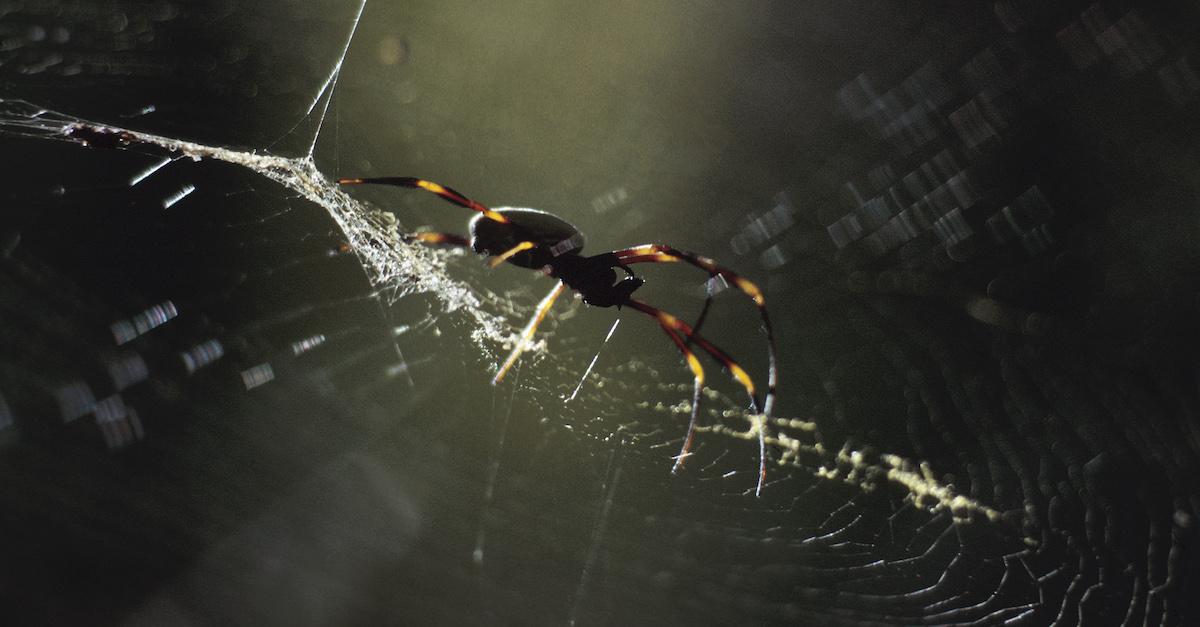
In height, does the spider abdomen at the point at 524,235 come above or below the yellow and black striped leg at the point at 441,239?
below

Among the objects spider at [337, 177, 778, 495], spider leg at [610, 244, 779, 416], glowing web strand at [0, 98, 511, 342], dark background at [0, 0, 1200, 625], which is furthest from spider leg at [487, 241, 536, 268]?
dark background at [0, 0, 1200, 625]

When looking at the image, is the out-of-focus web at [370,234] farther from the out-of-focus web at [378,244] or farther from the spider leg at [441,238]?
the spider leg at [441,238]

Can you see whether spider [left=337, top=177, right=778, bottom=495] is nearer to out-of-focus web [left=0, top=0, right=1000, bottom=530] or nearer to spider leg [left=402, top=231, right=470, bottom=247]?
spider leg [left=402, top=231, right=470, bottom=247]

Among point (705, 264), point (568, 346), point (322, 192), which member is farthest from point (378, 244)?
point (568, 346)

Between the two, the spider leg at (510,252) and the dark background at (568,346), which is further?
the dark background at (568,346)

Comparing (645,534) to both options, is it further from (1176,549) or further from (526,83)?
(526,83)

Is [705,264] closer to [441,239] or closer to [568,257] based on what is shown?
[568,257]

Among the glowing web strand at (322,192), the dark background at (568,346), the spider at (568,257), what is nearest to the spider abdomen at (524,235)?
the spider at (568,257)

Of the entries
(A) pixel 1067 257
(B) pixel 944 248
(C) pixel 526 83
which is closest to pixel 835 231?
(B) pixel 944 248
